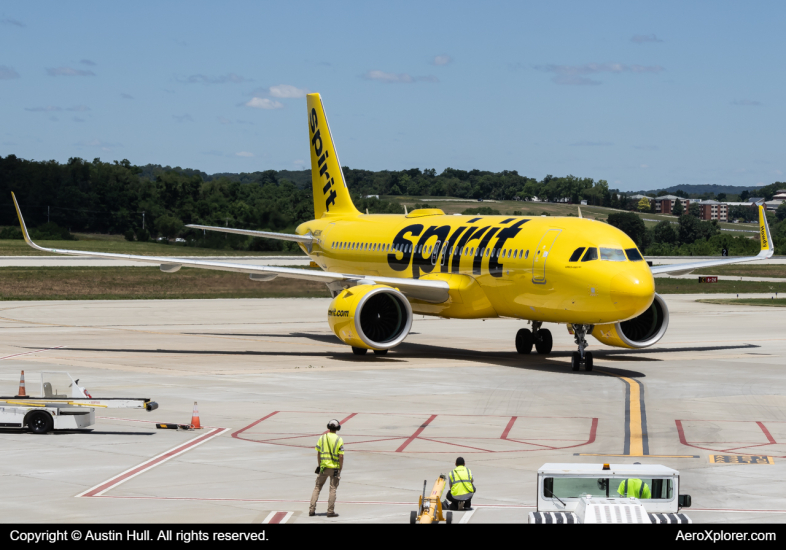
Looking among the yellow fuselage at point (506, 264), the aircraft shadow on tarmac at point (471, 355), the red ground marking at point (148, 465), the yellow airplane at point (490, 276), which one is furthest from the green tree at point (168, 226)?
the red ground marking at point (148, 465)

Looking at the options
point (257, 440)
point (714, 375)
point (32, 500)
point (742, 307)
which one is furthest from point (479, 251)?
point (742, 307)

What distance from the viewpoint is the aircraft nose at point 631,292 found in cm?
3183

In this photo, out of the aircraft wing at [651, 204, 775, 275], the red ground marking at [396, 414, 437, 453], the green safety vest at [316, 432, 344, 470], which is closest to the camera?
the green safety vest at [316, 432, 344, 470]

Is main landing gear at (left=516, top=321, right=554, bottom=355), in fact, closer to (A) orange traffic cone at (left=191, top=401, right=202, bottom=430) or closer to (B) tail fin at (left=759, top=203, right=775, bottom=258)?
(B) tail fin at (left=759, top=203, right=775, bottom=258)

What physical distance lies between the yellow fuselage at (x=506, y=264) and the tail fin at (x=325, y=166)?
387 centimetres

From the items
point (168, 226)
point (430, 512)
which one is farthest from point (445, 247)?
point (168, 226)

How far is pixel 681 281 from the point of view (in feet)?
299

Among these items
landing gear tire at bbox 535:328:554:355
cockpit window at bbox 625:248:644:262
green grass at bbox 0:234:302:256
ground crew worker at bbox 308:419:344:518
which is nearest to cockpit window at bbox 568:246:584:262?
cockpit window at bbox 625:248:644:262

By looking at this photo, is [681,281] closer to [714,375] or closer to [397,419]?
[714,375]

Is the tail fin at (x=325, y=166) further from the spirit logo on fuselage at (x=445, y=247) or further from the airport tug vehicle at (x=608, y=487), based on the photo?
the airport tug vehicle at (x=608, y=487)

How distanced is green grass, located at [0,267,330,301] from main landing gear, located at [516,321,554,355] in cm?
3343

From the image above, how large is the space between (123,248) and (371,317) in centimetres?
8020

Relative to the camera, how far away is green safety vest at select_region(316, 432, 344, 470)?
53.4 feet

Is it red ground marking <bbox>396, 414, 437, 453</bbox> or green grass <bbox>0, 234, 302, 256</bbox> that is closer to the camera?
red ground marking <bbox>396, 414, 437, 453</bbox>
